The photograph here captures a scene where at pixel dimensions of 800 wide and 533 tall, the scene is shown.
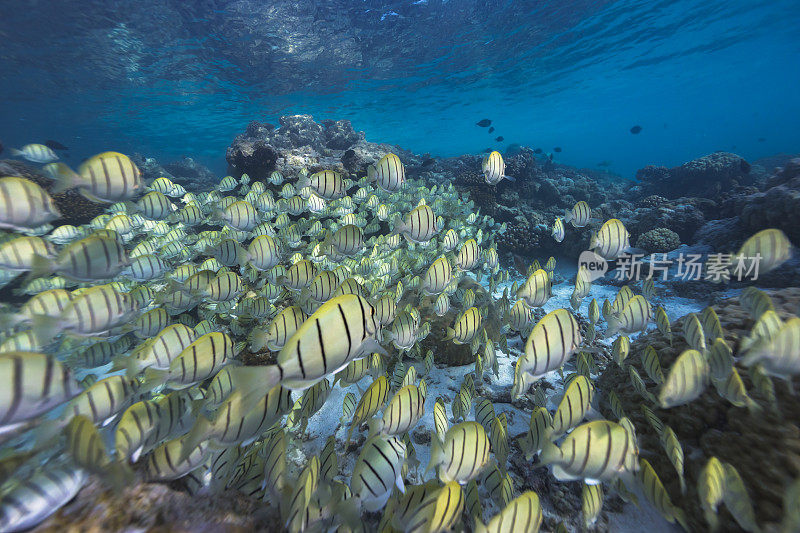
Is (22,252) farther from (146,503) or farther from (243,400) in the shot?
(243,400)

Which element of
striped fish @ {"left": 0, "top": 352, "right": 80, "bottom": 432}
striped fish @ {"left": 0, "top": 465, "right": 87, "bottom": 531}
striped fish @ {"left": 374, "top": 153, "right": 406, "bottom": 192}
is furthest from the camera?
striped fish @ {"left": 374, "top": 153, "right": 406, "bottom": 192}

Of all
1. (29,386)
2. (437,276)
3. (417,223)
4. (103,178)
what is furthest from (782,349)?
(103,178)

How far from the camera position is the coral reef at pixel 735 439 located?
2334 mm

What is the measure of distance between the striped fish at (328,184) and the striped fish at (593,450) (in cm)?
387

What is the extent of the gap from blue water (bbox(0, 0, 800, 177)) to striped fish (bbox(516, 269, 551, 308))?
19.7 meters

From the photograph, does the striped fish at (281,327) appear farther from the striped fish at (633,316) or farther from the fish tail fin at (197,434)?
the striped fish at (633,316)

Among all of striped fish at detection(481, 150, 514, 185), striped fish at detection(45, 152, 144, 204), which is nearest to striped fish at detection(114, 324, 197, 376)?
striped fish at detection(45, 152, 144, 204)

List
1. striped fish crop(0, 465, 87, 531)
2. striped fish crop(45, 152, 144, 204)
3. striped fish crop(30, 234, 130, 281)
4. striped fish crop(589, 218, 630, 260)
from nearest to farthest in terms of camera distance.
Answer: striped fish crop(0, 465, 87, 531) → striped fish crop(30, 234, 130, 281) → striped fish crop(45, 152, 144, 204) → striped fish crop(589, 218, 630, 260)

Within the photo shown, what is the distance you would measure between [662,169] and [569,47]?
486 inches

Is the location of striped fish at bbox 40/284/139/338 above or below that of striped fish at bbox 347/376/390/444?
above

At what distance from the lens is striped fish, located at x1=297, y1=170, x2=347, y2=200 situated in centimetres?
429

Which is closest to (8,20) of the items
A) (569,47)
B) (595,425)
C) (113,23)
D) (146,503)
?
(113,23)

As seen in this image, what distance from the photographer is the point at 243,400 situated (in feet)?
3.88
